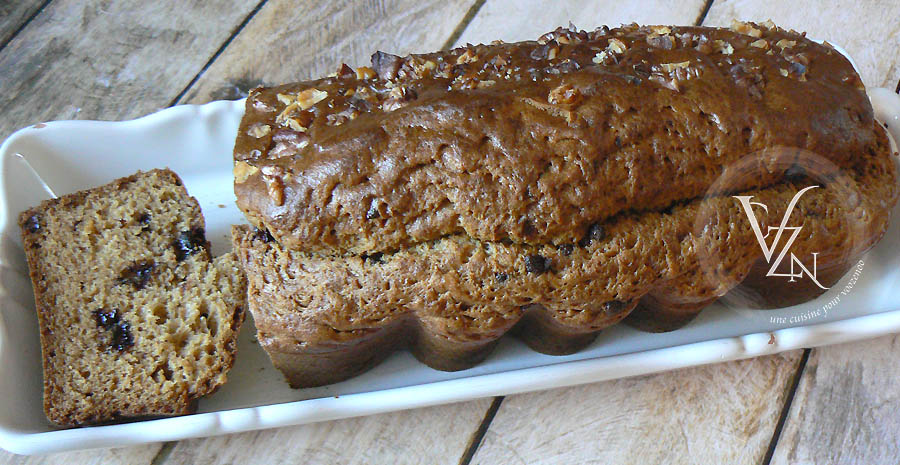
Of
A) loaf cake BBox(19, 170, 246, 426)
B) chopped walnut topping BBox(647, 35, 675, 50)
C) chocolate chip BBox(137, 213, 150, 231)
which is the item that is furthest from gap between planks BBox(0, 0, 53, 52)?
chopped walnut topping BBox(647, 35, 675, 50)

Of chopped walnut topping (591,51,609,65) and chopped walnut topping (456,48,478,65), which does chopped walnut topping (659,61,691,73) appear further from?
chopped walnut topping (456,48,478,65)

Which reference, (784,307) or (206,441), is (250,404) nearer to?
(206,441)

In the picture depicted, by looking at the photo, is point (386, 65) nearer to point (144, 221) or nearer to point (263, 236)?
point (263, 236)

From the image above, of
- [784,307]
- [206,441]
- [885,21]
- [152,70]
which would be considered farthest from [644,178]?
[152,70]

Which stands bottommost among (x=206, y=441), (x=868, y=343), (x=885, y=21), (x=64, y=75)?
(x=206, y=441)

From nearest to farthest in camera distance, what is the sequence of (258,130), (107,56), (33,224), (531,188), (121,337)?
1. (531,188)
2. (258,130)
3. (121,337)
4. (33,224)
5. (107,56)

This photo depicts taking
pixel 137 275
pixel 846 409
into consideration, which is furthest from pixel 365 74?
pixel 846 409

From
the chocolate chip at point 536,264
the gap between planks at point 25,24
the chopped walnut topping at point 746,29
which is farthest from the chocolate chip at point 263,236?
the gap between planks at point 25,24
